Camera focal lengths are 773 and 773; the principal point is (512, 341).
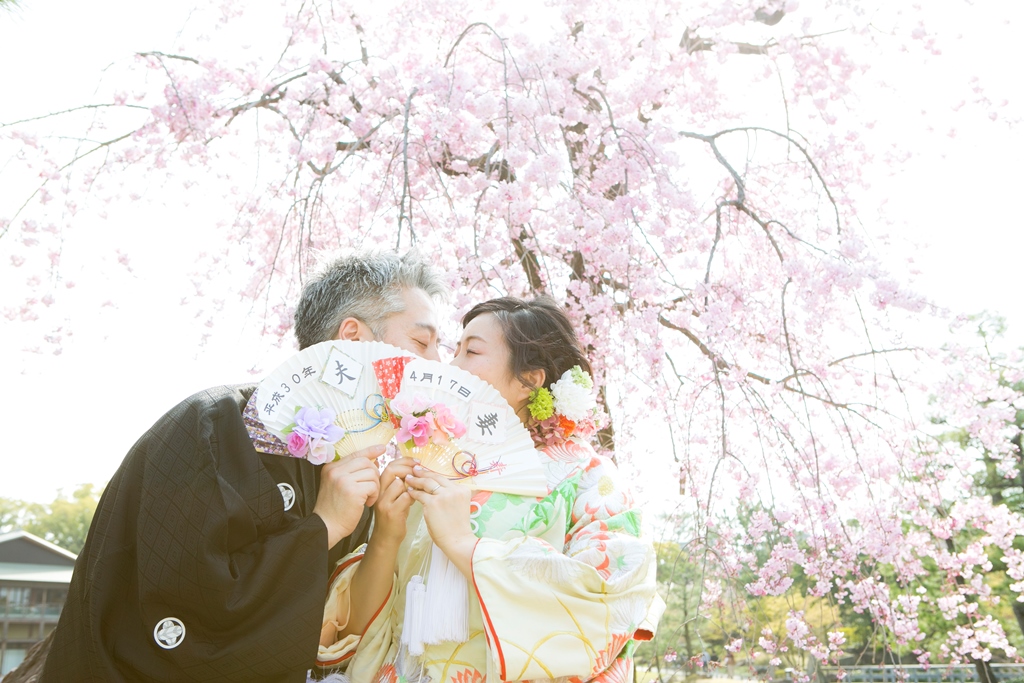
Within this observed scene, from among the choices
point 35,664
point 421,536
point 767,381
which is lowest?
point 35,664

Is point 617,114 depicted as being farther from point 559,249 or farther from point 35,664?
point 35,664

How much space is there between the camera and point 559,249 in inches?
170

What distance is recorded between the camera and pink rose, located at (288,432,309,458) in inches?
67.2

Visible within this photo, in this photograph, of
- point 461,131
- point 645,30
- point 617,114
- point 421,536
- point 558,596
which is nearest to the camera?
point 558,596

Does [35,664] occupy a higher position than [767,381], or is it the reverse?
[767,381]

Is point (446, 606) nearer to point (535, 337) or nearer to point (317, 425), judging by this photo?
point (317, 425)

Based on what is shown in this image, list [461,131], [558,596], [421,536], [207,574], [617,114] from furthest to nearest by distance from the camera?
[617,114] < [461,131] < [421,536] < [558,596] < [207,574]

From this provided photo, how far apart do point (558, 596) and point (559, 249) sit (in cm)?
287

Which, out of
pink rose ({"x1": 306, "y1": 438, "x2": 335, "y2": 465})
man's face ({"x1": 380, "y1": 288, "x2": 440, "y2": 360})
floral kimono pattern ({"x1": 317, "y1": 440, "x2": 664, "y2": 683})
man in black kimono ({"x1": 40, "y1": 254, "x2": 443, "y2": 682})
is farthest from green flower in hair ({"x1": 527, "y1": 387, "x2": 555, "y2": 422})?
pink rose ({"x1": 306, "y1": 438, "x2": 335, "y2": 465})

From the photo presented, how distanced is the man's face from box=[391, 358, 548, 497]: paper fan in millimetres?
255

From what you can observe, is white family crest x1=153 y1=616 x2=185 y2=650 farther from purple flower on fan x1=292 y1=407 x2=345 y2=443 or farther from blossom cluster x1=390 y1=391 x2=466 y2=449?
blossom cluster x1=390 y1=391 x2=466 y2=449

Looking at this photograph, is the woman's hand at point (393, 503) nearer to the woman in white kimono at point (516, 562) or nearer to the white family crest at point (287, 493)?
the woman in white kimono at point (516, 562)

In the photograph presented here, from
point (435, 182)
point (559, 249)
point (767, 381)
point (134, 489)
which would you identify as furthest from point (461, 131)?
point (134, 489)

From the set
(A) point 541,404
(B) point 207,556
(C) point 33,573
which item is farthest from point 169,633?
(C) point 33,573
